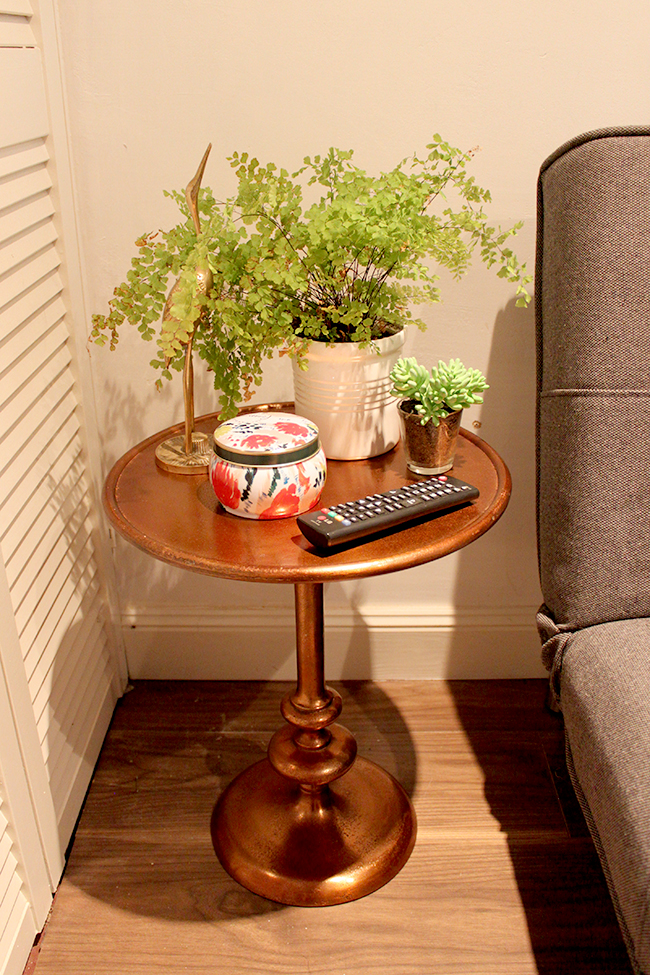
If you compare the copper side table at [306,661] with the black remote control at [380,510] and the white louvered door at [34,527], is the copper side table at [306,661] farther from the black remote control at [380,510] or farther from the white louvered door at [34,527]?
the white louvered door at [34,527]

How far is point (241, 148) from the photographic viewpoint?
3.86 ft

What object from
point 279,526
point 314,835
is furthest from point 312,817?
point 279,526

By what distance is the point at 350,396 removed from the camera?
982 mm

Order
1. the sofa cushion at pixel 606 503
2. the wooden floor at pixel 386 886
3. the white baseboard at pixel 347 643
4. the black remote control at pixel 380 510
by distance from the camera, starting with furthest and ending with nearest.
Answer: the white baseboard at pixel 347 643 → the wooden floor at pixel 386 886 → the sofa cushion at pixel 606 503 → the black remote control at pixel 380 510

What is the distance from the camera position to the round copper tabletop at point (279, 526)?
0.80 metres

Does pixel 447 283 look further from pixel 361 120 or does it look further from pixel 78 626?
pixel 78 626

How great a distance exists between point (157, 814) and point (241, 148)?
3.38ft

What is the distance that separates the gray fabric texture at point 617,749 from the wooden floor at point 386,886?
326 mm

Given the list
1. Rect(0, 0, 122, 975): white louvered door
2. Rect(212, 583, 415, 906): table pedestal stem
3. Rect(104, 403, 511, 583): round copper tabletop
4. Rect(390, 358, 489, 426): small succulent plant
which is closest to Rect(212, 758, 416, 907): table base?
Rect(212, 583, 415, 906): table pedestal stem

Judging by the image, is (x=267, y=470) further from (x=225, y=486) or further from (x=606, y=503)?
(x=606, y=503)

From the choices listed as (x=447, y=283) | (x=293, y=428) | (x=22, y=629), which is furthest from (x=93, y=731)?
(x=447, y=283)

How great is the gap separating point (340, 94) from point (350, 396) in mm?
487

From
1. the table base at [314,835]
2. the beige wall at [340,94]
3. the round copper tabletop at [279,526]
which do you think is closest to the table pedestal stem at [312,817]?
the table base at [314,835]

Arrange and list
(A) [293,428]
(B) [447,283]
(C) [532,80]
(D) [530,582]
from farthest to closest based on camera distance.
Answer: (D) [530,582] < (B) [447,283] < (C) [532,80] < (A) [293,428]
